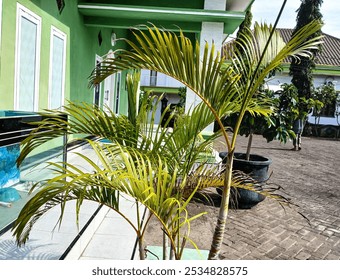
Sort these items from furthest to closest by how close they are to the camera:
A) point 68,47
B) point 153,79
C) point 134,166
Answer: point 153,79
point 68,47
point 134,166

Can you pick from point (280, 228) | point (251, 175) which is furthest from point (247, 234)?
point (251, 175)

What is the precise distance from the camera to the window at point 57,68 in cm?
523

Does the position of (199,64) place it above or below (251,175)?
above

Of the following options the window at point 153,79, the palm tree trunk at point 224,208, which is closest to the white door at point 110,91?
the palm tree trunk at point 224,208

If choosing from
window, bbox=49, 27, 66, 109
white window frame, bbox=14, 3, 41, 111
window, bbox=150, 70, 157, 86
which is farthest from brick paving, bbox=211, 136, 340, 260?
window, bbox=150, 70, 157, 86

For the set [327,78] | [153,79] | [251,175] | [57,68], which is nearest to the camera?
[251,175]

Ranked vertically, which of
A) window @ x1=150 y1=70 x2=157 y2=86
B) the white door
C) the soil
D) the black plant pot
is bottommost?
the soil

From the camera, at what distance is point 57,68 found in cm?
548

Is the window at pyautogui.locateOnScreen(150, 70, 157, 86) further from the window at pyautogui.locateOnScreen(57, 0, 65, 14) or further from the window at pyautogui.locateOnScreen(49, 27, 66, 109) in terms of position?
the window at pyautogui.locateOnScreen(57, 0, 65, 14)

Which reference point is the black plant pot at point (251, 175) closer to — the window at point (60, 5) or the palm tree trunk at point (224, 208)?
the palm tree trunk at point (224, 208)

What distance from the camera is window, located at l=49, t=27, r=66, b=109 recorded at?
5.23 metres

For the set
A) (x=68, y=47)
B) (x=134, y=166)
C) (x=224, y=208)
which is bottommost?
(x=224, y=208)

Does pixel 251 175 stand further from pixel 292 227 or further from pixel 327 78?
pixel 327 78
